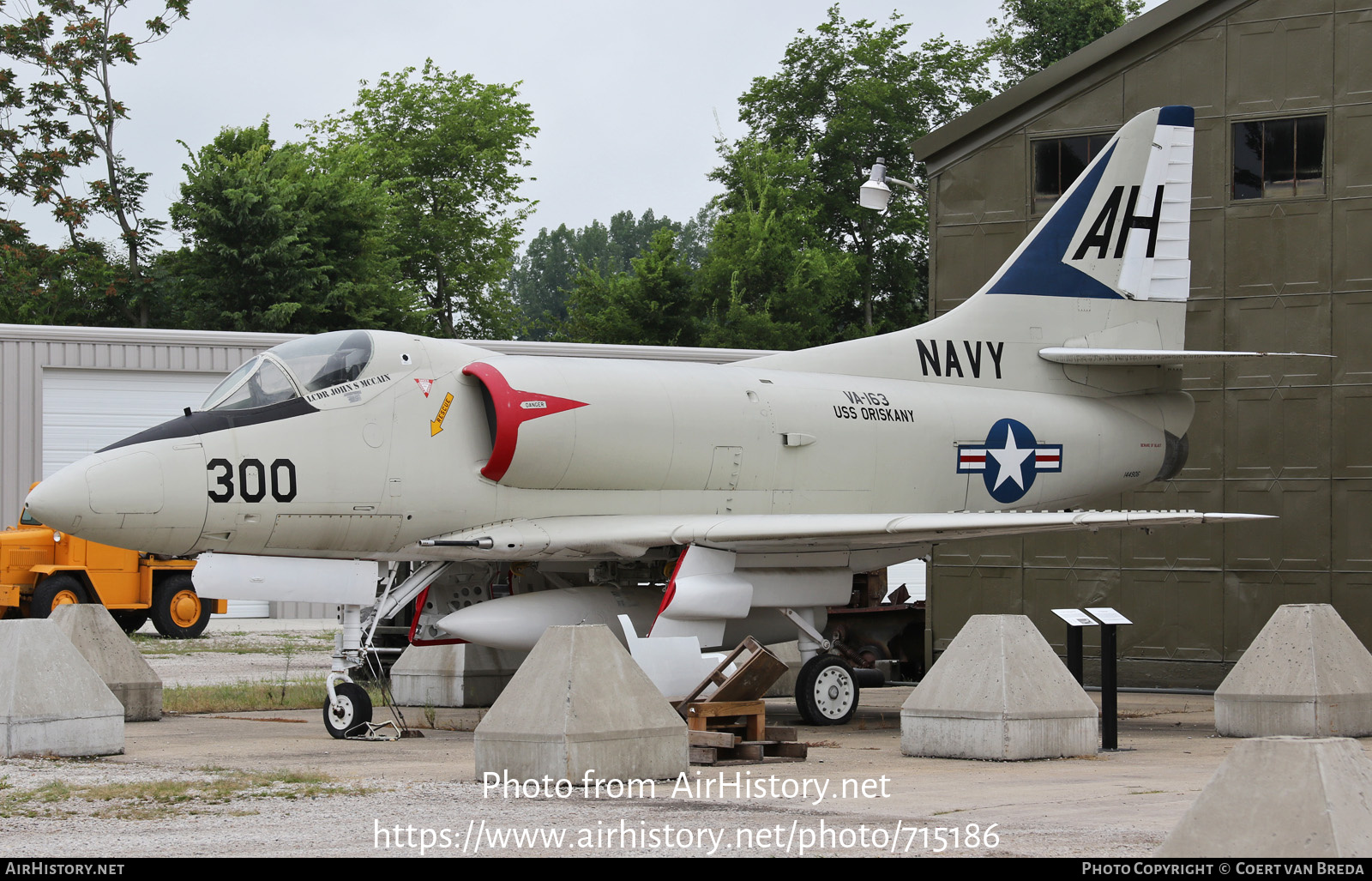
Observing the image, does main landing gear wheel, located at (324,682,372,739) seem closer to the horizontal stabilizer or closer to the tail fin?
the tail fin

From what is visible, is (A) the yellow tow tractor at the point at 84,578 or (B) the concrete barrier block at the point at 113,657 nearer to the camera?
(B) the concrete barrier block at the point at 113,657

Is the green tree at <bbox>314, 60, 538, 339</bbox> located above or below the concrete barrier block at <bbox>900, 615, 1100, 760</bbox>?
above

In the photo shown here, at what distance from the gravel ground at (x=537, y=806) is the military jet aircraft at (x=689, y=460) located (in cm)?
169

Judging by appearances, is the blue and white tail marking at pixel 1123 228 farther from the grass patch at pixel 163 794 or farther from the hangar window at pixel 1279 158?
the grass patch at pixel 163 794

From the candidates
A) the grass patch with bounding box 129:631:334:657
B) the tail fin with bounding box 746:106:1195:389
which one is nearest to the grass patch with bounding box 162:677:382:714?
the grass patch with bounding box 129:631:334:657

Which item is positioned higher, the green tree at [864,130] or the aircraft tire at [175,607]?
the green tree at [864,130]

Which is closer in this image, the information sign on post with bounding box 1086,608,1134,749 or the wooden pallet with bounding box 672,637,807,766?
the wooden pallet with bounding box 672,637,807,766

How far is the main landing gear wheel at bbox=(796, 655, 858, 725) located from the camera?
533 inches

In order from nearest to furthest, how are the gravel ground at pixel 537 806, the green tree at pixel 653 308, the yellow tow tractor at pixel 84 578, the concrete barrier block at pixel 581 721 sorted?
1. the gravel ground at pixel 537 806
2. the concrete barrier block at pixel 581 721
3. the yellow tow tractor at pixel 84 578
4. the green tree at pixel 653 308

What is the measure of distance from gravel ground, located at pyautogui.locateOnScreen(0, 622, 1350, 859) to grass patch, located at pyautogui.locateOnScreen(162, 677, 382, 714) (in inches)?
90.7

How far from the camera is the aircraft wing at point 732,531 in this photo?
12.5 meters

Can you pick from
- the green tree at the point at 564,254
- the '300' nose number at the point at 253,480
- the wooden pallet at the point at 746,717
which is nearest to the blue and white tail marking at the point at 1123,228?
the wooden pallet at the point at 746,717

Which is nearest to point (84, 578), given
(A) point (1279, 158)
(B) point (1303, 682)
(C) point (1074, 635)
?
(C) point (1074, 635)

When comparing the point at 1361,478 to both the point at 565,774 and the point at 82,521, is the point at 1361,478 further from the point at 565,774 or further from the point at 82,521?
the point at 82,521
